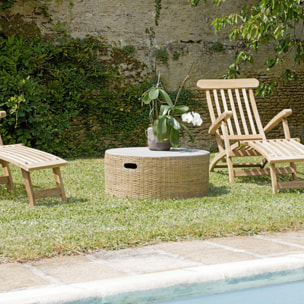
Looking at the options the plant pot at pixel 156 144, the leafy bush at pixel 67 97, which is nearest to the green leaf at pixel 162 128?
the plant pot at pixel 156 144

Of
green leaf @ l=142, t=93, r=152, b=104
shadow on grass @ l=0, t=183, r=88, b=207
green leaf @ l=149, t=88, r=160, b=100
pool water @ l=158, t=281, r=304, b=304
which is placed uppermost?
green leaf @ l=149, t=88, r=160, b=100

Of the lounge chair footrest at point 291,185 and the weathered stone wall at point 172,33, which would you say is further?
the weathered stone wall at point 172,33

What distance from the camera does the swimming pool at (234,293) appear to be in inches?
81.7

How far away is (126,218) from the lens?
11.9 ft

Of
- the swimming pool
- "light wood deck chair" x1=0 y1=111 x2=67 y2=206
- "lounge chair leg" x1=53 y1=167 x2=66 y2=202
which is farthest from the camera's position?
"lounge chair leg" x1=53 y1=167 x2=66 y2=202

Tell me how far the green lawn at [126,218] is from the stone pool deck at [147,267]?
15 cm

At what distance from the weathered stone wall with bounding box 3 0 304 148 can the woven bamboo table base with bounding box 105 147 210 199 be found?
4481mm

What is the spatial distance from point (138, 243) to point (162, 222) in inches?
21.4

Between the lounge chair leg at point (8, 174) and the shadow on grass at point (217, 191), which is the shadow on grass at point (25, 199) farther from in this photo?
the shadow on grass at point (217, 191)

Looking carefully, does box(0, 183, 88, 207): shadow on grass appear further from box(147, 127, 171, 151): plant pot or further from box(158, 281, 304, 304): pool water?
box(158, 281, 304, 304): pool water

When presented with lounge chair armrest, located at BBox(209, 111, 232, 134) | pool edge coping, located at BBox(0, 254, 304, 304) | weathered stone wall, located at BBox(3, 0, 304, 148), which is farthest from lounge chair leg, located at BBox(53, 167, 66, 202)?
weathered stone wall, located at BBox(3, 0, 304, 148)

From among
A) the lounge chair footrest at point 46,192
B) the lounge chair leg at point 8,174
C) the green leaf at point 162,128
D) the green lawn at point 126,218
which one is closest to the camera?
the green lawn at point 126,218

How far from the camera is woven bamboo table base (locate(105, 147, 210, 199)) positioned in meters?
4.34

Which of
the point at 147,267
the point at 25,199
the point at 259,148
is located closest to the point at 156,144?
the point at 259,148
